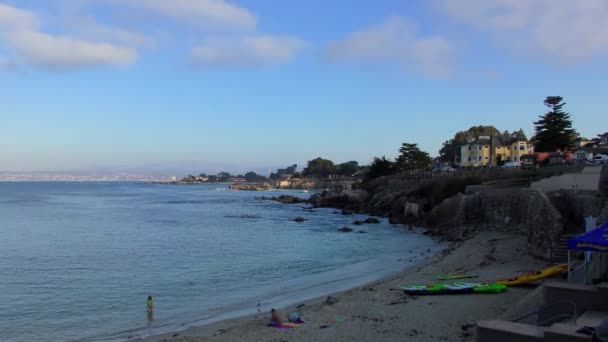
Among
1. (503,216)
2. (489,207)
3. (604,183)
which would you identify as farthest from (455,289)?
(489,207)

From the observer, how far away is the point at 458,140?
120m

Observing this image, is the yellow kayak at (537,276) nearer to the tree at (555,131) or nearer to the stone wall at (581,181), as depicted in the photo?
the stone wall at (581,181)

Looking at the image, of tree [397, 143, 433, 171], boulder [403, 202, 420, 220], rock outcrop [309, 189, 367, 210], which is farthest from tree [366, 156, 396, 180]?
boulder [403, 202, 420, 220]

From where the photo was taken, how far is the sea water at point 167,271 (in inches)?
657

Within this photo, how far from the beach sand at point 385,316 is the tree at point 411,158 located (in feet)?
256

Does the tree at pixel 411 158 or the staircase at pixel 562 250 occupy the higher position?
the tree at pixel 411 158

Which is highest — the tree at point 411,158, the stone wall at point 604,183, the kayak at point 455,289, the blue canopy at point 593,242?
the tree at point 411,158

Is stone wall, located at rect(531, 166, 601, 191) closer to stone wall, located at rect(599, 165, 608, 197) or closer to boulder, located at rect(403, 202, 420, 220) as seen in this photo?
stone wall, located at rect(599, 165, 608, 197)

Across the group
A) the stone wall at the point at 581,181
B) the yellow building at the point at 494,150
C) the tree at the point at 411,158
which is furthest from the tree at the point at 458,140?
the stone wall at the point at 581,181

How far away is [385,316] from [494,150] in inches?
2855

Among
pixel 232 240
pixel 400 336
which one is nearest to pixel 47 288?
pixel 400 336

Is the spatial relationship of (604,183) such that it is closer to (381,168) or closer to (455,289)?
(455,289)

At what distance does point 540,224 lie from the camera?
71.0 feet

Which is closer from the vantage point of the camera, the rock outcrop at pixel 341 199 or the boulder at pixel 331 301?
the boulder at pixel 331 301
